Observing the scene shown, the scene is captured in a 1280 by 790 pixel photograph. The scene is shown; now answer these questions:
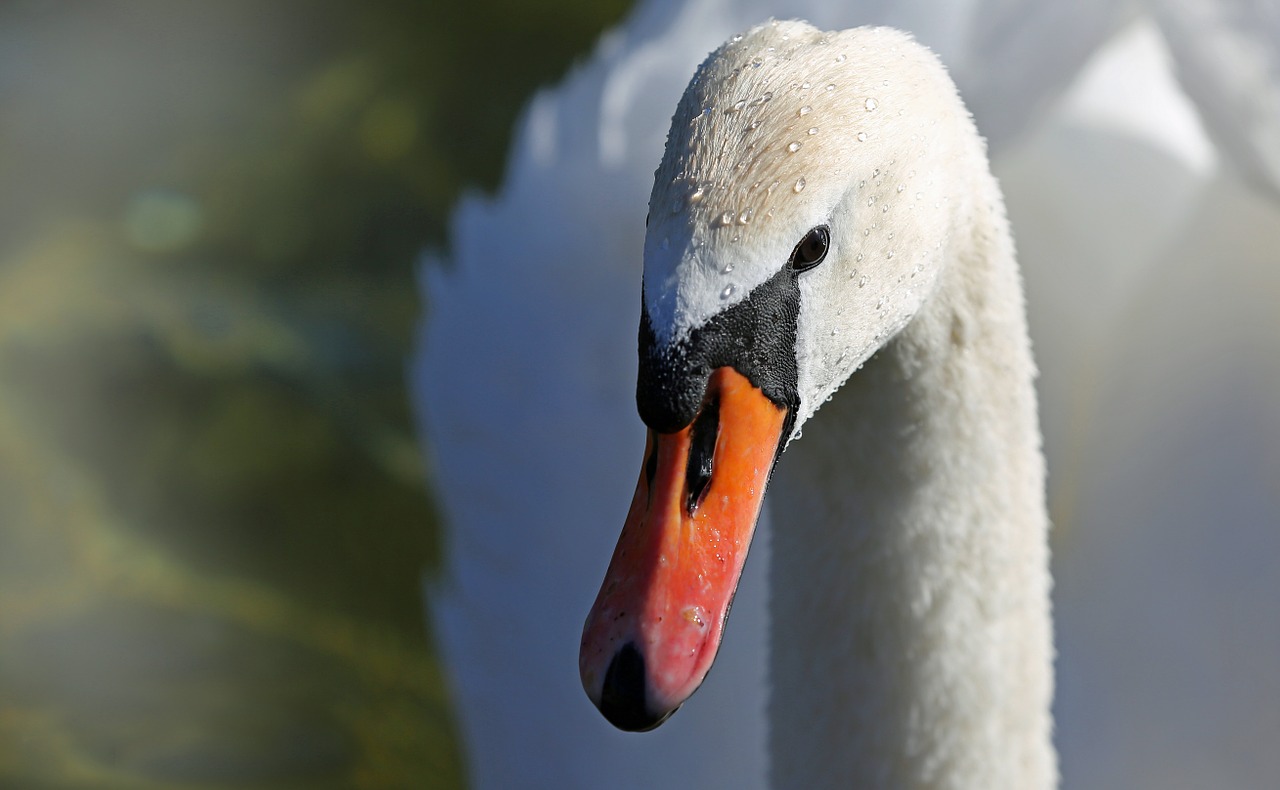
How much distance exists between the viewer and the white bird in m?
2.68

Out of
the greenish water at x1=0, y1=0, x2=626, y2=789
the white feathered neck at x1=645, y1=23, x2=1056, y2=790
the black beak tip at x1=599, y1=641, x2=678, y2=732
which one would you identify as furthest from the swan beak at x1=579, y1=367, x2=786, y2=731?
the greenish water at x1=0, y1=0, x2=626, y2=789

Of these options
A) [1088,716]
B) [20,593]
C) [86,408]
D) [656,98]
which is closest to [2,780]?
[20,593]

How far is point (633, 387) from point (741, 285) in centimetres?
160

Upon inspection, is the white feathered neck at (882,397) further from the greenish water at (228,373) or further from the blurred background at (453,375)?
the greenish water at (228,373)

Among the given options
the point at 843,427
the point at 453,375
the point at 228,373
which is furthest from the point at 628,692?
the point at 228,373

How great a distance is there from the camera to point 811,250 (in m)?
1.49

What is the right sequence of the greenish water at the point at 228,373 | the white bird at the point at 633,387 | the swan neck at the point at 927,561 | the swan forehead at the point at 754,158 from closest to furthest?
the swan forehead at the point at 754,158 → the swan neck at the point at 927,561 → the white bird at the point at 633,387 → the greenish water at the point at 228,373

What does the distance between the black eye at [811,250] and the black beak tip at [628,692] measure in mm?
398

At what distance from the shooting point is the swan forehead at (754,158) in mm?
1412

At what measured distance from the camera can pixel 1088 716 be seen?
106 inches

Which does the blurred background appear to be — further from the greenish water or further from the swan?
the swan

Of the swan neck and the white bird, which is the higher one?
the white bird

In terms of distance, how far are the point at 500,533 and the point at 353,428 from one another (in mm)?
912

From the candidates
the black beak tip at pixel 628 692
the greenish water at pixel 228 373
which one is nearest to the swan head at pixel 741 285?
the black beak tip at pixel 628 692
